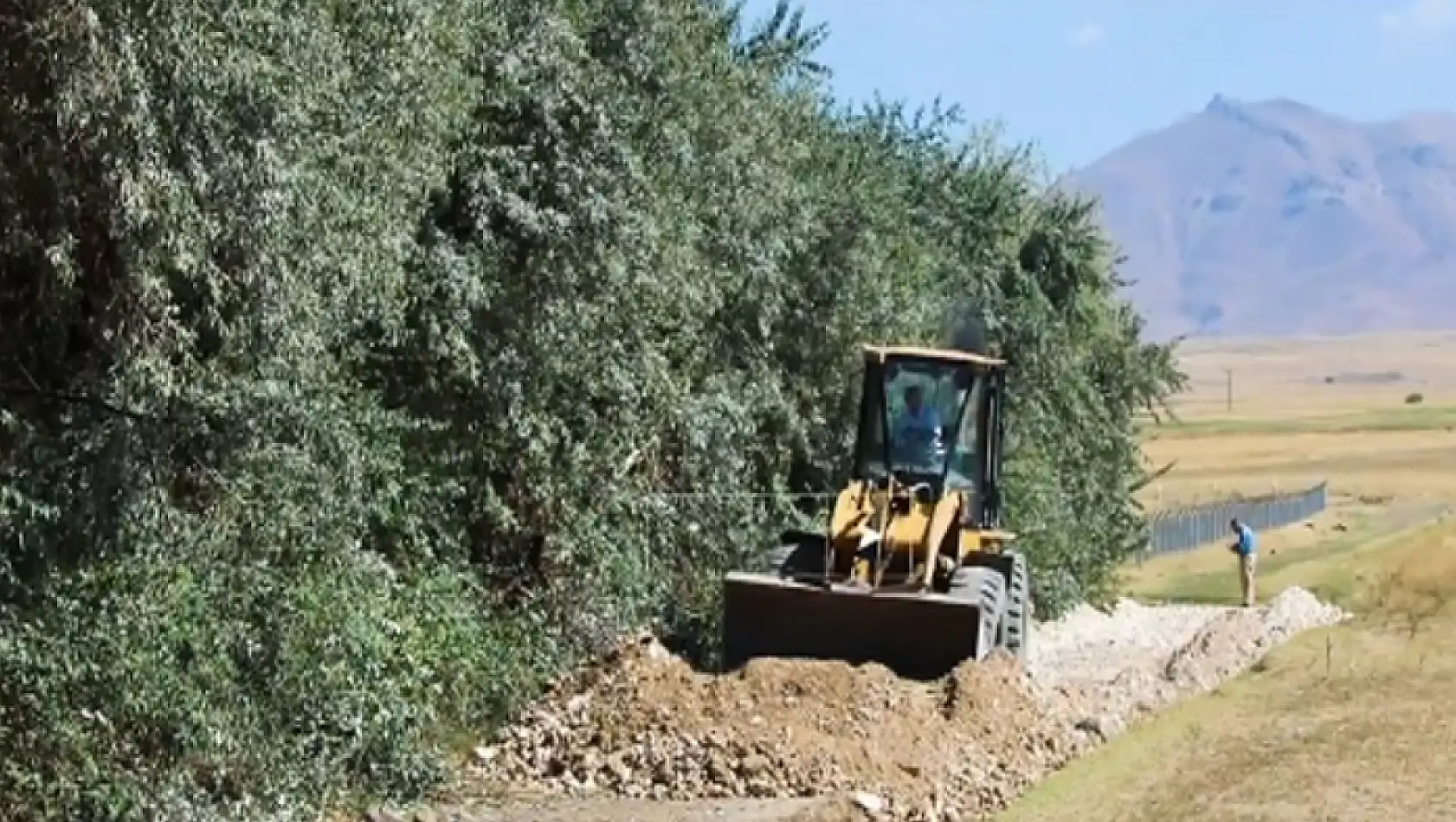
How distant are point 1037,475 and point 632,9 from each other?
46.1 ft

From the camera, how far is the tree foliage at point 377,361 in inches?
458

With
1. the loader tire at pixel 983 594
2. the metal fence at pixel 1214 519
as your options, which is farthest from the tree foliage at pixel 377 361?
the metal fence at pixel 1214 519

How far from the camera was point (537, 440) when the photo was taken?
56.7 ft

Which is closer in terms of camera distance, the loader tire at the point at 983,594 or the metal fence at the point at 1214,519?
the loader tire at the point at 983,594

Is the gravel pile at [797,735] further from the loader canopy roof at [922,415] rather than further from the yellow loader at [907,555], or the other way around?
the loader canopy roof at [922,415]

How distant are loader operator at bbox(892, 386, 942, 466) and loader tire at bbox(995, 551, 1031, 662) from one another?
154cm

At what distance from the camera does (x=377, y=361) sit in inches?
632

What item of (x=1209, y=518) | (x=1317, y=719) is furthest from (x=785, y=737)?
(x=1209, y=518)

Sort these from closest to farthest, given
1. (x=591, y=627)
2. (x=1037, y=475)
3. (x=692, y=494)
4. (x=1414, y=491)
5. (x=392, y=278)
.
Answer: (x=392, y=278)
(x=591, y=627)
(x=692, y=494)
(x=1037, y=475)
(x=1414, y=491)

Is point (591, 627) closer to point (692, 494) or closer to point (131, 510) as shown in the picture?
point (692, 494)

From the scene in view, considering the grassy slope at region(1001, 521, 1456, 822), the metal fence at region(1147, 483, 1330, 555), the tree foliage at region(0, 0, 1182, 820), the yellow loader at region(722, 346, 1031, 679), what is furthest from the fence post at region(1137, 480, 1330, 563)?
the yellow loader at region(722, 346, 1031, 679)

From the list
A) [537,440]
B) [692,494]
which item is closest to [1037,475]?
[692,494]

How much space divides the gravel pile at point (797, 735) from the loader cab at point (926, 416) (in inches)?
103

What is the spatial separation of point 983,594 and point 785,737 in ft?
13.6
